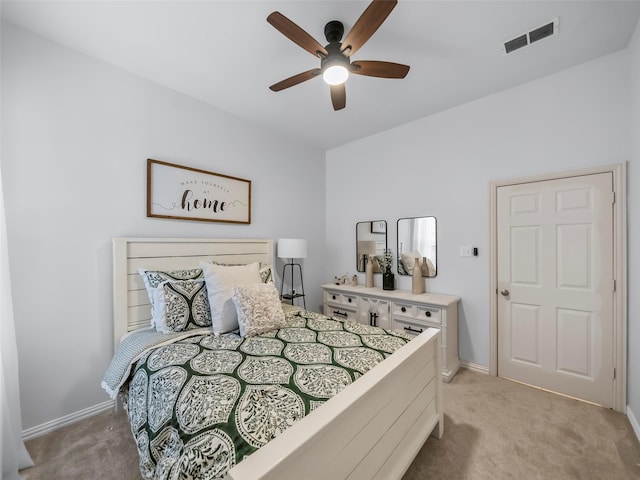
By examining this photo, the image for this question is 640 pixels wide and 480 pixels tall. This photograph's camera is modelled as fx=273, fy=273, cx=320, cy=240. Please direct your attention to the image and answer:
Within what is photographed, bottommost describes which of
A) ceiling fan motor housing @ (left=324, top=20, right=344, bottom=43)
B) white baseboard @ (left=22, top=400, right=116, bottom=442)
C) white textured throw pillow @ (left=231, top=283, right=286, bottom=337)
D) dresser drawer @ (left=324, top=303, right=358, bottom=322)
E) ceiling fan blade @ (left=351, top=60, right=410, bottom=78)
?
white baseboard @ (left=22, top=400, right=116, bottom=442)

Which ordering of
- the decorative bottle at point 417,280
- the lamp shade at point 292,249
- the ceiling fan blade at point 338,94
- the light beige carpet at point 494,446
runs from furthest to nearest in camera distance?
the lamp shade at point 292,249 < the decorative bottle at point 417,280 < the ceiling fan blade at point 338,94 < the light beige carpet at point 494,446

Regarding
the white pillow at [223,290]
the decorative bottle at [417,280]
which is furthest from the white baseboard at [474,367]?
the white pillow at [223,290]

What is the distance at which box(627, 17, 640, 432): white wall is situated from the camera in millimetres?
1866

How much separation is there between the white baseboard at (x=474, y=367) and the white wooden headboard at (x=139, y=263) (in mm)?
2773

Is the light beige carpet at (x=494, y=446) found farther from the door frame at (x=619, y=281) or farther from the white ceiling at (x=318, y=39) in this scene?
the white ceiling at (x=318, y=39)

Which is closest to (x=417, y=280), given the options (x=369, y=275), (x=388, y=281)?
(x=388, y=281)

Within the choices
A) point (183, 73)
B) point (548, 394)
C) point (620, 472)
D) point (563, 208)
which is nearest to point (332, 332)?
point (620, 472)

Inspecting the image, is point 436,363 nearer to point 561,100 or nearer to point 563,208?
point 563,208

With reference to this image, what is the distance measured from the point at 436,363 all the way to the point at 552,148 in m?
2.11

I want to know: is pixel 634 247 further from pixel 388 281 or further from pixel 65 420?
pixel 65 420

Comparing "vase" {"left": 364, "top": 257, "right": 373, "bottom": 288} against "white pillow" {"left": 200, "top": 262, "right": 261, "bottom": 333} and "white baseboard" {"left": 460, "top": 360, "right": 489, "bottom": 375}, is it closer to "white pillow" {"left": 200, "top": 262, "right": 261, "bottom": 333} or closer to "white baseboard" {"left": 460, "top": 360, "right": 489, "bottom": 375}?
"white baseboard" {"left": 460, "top": 360, "right": 489, "bottom": 375}

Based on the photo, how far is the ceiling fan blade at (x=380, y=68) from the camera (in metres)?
1.75

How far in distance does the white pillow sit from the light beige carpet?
91 centimetres

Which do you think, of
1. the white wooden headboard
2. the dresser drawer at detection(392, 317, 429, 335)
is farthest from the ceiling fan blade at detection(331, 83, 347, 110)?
the dresser drawer at detection(392, 317, 429, 335)
